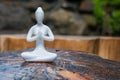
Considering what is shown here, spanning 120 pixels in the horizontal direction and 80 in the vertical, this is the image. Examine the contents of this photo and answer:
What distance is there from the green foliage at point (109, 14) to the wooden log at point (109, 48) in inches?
54.1

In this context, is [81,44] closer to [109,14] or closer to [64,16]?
[109,14]

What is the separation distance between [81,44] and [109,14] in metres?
1.78

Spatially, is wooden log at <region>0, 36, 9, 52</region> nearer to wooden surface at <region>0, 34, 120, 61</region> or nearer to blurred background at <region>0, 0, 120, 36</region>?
wooden surface at <region>0, 34, 120, 61</region>

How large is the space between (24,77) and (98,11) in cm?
326

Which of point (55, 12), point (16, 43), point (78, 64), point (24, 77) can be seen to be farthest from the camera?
point (55, 12)

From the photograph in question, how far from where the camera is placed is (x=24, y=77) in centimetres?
113

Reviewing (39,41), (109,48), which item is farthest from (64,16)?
(39,41)

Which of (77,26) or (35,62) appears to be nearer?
(35,62)

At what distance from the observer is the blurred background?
4.33m

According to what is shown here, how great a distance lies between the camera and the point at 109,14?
4.39 metres

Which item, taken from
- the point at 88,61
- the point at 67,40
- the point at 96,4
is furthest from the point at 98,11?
the point at 88,61

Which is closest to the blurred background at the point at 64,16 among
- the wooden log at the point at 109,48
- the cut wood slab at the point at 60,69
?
the wooden log at the point at 109,48

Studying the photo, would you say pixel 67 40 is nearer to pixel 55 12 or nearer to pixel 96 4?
pixel 96 4

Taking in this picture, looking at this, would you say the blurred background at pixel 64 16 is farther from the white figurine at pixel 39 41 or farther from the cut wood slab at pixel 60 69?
the white figurine at pixel 39 41
